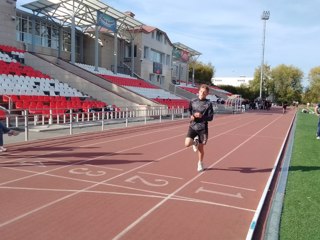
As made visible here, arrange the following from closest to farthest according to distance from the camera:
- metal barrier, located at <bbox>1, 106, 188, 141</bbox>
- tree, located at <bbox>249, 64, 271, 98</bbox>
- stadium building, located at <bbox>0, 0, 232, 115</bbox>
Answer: metal barrier, located at <bbox>1, 106, 188, 141</bbox> → stadium building, located at <bbox>0, 0, 232, 115</bbox> → tree, located at <bbox>249, 64, 271, 98</bbox>

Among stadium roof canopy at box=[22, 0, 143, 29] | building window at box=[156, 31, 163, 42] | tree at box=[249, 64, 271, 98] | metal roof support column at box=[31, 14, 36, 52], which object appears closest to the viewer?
stadium roof canopy at box=[22, 0, 143, 29]

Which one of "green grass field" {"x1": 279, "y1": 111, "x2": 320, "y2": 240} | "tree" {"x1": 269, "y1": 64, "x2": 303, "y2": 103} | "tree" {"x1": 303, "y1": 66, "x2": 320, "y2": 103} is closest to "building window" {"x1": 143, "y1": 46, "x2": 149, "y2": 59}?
"green grass field" {"x1": 279, "y1": 111, "x2": 320, "y2": 240}

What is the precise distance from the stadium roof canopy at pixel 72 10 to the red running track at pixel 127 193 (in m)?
24.0

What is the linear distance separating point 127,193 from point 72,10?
29.5m

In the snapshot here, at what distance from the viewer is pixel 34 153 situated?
394 inches

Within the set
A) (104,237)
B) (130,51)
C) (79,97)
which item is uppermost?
(130,51)

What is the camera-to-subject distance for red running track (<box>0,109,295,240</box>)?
183 inches

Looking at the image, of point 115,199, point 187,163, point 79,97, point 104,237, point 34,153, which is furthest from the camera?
point 79,97

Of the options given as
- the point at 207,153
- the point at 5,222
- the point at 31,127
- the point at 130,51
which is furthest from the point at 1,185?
the point at 130,51

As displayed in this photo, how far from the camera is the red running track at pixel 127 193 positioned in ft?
15.2

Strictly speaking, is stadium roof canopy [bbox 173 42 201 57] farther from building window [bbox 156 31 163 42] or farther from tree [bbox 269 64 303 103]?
tree [bbox 269 64 303 103]

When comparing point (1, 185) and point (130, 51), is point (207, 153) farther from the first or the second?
point (130, 51)

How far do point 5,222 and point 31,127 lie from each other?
11.3 meters

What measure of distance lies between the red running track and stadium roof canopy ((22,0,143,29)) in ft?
78.8
